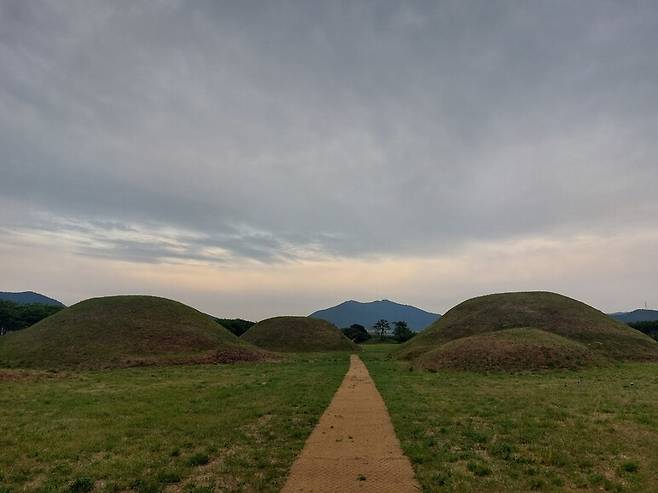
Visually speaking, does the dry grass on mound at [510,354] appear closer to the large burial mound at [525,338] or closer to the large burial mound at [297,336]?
the large burial mound at [525,338]

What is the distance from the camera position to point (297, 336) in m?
97.5

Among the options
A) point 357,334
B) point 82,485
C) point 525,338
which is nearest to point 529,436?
point 82,485

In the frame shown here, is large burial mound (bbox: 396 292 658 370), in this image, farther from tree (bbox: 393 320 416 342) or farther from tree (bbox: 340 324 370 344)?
tree (bbox: 340 324 370 344)

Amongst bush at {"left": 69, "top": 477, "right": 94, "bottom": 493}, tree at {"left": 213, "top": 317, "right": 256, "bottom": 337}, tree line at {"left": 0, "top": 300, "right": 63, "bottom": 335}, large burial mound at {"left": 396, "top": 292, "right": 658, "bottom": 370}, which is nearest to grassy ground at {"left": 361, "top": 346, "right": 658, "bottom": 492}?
bush at {"left": 69, "top": 477, "right": 94, "bottom": 493}

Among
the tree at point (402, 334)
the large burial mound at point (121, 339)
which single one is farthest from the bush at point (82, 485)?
the tree at point (402, 334)

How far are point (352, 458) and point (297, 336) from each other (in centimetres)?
8567

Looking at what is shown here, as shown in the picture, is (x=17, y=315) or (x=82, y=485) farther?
(x=17, y=315)

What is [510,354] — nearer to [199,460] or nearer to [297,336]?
[199,460]

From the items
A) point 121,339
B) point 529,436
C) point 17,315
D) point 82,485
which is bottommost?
point 82,485

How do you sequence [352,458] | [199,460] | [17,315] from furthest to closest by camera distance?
[17,315]
[352,458]
[199,460]

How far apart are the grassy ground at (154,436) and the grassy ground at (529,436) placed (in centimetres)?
476

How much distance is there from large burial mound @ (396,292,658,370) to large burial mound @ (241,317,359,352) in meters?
23.9

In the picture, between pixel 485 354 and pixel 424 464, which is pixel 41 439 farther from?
pixel 485 354

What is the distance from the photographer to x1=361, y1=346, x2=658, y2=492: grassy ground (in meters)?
11.4
